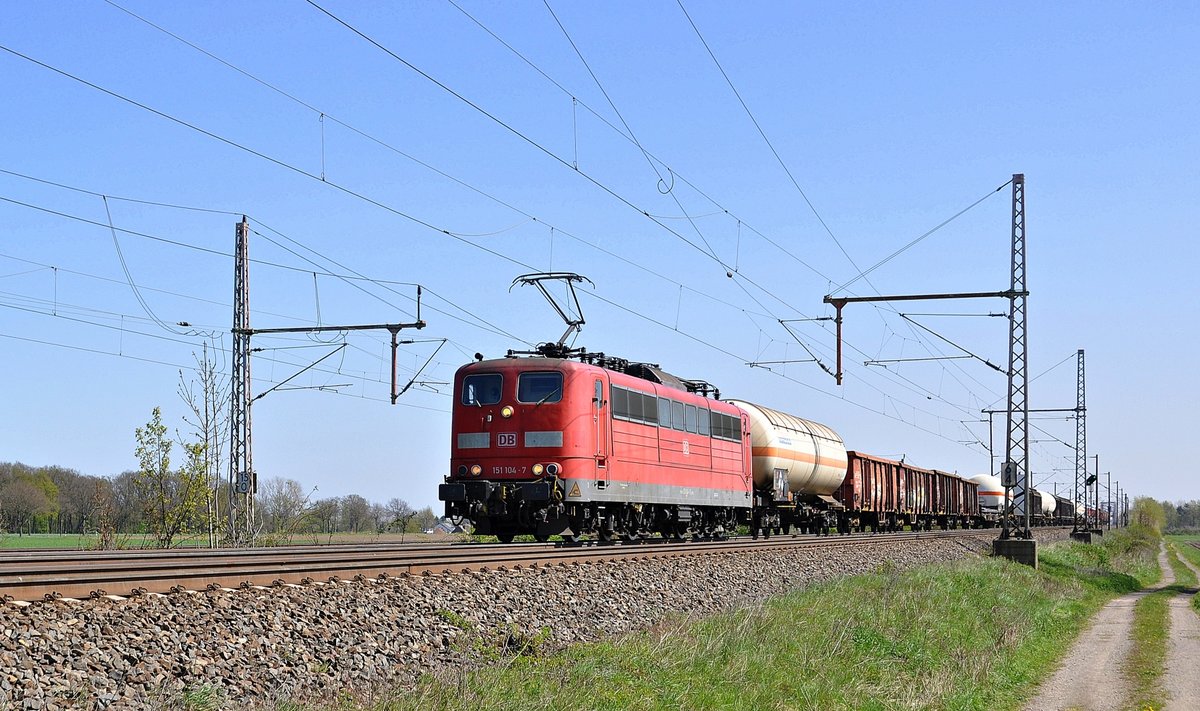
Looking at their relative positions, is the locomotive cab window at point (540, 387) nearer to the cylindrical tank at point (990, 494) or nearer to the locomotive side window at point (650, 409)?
the locomotive side window at point (650, 409)

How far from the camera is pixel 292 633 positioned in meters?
10.5

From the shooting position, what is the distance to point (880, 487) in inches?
1854

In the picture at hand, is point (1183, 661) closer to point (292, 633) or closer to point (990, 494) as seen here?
point (292, 633)

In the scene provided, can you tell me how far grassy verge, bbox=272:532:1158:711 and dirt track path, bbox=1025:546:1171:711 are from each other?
11.5 inches

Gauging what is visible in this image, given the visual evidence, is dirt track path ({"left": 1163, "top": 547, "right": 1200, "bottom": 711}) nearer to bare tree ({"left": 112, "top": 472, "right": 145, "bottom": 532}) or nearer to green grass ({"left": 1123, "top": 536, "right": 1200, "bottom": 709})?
green grass ({"left": 1123, "top": 536, "right": 1200, "bottom": 709})

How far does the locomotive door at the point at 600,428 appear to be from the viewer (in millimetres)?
22891

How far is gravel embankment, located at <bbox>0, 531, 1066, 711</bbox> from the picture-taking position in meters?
8.45

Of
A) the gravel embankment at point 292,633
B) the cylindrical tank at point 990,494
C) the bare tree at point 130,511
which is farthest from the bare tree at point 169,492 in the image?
the cylindrical tank at point 990,494

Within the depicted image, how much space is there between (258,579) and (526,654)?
9.16 ft

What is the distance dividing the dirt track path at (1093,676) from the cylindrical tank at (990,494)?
48376 millimetres

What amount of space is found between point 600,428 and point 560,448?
1.05 m

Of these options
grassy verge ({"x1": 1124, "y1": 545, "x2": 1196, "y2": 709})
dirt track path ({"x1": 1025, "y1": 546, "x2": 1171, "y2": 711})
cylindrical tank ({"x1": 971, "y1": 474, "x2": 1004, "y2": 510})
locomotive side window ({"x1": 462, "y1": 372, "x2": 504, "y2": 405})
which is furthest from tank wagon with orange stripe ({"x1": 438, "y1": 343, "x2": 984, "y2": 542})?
cylindrical tank ({"x1": 971, "y1": 474, "x2": 1004, "y2": 510})

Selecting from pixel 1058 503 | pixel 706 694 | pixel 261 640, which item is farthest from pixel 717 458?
pixel 1058 503

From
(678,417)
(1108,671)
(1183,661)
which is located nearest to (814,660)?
(1108,671)
